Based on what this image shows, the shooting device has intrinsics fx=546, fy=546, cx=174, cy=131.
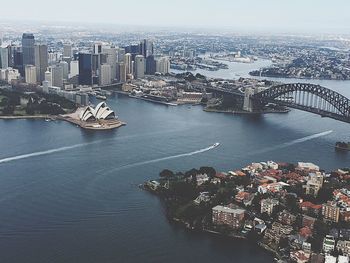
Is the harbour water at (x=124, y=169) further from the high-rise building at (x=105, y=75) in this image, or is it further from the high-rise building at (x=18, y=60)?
the high-rise building at (x=18, y=60)

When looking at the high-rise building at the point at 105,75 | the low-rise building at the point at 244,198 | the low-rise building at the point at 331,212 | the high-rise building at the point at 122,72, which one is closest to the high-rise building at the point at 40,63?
the high-rise building at the point at 105,75

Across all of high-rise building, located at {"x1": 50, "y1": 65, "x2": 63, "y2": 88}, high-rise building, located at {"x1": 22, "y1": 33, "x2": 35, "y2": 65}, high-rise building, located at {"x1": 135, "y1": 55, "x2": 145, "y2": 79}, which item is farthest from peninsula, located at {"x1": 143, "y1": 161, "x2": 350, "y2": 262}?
high-rise building, located at {"x1": 22, "y1": 33, "x2": 35, "y2": 65}

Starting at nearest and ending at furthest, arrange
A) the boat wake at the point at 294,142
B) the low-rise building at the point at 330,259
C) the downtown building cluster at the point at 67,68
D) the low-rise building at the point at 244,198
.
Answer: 1. the low-rise building at the point at 330,259
2. the low-rise building at the point at 244,198
3. the boat wake at the point at 294,142
4. the downtown building cluster at the point at 67,68

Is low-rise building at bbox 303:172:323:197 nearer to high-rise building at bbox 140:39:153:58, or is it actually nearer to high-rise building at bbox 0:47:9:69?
high-rise building at bbox 0:47:9:69

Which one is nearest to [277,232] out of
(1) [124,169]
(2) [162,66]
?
(1) [124,169]

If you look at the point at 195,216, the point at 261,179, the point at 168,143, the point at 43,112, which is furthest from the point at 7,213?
the point at 43,112
